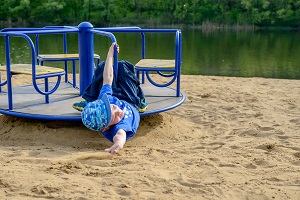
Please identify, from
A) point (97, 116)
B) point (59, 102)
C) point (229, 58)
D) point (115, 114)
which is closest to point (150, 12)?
point (229, 58)

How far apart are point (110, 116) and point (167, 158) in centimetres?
62

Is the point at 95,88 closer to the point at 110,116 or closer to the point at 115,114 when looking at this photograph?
the point at 115,114

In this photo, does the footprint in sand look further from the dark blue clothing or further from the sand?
the dark blue clothing

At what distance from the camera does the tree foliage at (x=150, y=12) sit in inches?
1737

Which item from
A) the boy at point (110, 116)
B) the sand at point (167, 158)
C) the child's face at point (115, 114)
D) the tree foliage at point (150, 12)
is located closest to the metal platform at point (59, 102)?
the sand at point (167, 158)

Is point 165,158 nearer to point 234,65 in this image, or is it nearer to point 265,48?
point 234,65

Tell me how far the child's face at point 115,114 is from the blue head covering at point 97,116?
0.09m

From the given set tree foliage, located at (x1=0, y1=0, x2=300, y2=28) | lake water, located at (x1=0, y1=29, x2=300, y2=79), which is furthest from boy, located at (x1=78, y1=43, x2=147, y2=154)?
tree foliage, located at (x1=0, y1=0, x2=300, y2=28)

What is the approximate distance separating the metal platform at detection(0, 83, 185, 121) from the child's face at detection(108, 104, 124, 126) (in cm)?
61

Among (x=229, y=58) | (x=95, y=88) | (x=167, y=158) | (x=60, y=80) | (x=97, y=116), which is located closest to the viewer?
(x=97, y=116)

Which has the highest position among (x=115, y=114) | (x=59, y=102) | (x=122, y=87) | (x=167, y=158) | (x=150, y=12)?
(x=150, y=12)

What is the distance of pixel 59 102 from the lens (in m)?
5.11

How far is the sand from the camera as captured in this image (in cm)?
308

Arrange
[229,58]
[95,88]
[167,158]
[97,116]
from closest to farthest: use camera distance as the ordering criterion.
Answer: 1. [97,116]
2. [167,158]
3. [95,88]
4. [229,58]
